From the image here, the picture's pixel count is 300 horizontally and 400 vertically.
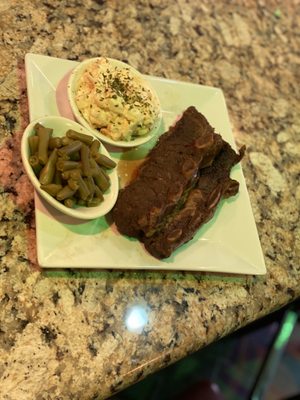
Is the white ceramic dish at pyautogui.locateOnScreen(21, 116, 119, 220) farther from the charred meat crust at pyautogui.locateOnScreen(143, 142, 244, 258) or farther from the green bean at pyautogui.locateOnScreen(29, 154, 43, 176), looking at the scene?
the charred meat crust at pyautogui.locateOnScreen(143, 142, 244, 258)


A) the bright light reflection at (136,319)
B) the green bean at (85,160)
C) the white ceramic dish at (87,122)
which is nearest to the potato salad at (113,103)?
the white ceramic dish at (87,122)

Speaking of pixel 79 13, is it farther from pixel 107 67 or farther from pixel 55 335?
pixel 55 335

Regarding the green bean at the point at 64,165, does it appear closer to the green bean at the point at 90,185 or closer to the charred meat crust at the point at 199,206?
the green bean at the point at 90,185

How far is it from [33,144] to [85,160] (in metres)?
0.13

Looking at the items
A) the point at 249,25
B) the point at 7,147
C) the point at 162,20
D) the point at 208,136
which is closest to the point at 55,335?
the point at 7,147

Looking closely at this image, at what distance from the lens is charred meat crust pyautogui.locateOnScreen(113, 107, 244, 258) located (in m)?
1.17

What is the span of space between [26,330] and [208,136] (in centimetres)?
68

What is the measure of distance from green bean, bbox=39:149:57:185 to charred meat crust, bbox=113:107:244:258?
0.19 meters

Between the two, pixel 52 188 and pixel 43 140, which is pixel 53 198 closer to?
pixel 52 188

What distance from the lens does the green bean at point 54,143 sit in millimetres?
1137

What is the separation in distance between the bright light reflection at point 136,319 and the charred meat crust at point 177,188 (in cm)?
14

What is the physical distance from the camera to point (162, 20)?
5.97ft

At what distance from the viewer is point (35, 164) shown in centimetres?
110

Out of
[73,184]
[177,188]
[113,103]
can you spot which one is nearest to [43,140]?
[73,184]
